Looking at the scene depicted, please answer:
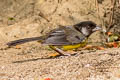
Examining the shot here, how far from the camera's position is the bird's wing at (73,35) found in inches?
333

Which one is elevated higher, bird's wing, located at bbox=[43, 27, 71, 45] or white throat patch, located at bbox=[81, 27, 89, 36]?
bird's wing, located at bbox=[43, 27, 71, 45]

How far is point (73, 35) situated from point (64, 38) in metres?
0.34

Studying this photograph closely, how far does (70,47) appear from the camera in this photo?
Answer: 8.52 metres

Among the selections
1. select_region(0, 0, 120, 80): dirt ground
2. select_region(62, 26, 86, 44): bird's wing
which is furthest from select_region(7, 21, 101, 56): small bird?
select_region(0, 0, 120, 80): dirt ground

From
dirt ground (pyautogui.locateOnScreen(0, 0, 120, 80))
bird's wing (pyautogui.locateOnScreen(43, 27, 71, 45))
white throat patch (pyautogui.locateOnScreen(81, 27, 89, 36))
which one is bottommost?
dirt ground (pyautogui.locateOnScreen(0, 0, 120, 80))

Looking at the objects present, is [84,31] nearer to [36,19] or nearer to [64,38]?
[64,38]

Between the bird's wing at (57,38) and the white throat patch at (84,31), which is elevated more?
the bird's wing at (57,38)

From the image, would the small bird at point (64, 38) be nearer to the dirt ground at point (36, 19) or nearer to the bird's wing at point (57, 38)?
the bird's wing at point (57, 38)

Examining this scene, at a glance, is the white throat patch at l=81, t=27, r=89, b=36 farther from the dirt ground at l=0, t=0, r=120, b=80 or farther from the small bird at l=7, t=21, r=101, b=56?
the dirt ground at l=0, t=0, r=120, b=80

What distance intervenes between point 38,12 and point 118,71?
20.2 feet

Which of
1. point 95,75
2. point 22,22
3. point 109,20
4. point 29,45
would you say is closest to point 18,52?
point 29,45

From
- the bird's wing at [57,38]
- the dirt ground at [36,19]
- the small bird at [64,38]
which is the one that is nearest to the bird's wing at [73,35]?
the small bird at [64,38]

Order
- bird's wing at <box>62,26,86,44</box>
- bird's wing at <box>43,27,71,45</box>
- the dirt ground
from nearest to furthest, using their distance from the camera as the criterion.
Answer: bird's wing at <box>43,27,71,45</box> → bird's wing at <box>62,26,86,44</box> → the dirt ground

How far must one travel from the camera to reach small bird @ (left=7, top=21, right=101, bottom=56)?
823cm
